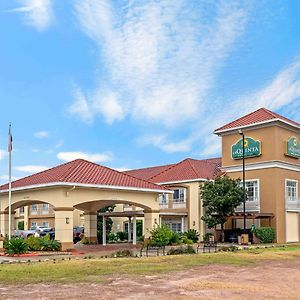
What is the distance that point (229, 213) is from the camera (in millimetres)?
41875

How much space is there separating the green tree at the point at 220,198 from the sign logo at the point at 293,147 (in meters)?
5.54

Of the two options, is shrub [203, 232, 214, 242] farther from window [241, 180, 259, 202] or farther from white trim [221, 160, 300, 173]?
white trim [221, 160, 300, 173]


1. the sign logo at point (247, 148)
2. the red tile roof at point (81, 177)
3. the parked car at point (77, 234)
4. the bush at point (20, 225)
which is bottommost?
the bush at point (20, 225)

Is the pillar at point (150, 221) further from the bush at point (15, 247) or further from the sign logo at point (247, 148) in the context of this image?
the sign logo at point (247, 148)

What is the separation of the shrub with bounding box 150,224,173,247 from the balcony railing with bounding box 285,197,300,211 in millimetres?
13811

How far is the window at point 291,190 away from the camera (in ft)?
146

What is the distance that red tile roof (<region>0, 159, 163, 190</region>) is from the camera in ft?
104

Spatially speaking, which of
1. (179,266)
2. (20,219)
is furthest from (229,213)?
(20,219)

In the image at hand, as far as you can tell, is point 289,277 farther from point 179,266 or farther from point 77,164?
point 77,164

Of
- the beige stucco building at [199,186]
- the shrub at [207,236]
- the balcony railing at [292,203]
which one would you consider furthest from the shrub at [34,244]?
the balcony railing at [292,203]

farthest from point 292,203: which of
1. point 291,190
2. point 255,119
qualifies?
point 255,119

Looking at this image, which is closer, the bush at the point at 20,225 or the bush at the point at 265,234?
the bush at the point at 265,234

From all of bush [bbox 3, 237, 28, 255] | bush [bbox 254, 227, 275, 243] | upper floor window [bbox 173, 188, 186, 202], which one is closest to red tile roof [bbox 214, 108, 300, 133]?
upper floor window [bbox 173, 188, 186, 202]

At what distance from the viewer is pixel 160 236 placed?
1334 inches
